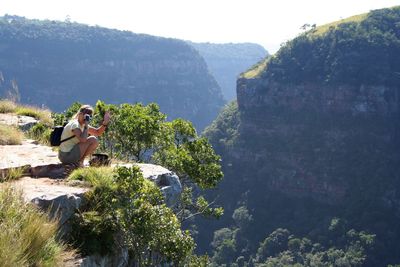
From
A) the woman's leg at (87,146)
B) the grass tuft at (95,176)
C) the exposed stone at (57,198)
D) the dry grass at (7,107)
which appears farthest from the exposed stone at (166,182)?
the dry grass at (7,107)

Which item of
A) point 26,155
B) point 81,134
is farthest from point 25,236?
point 26,155

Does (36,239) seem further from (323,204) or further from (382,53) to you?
(382,53)

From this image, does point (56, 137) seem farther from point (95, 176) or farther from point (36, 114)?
point (36, 114)

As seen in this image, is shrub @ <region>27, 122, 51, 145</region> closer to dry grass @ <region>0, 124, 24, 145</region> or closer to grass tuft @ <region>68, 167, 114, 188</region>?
dry grass @ <region>0, 124, 24, 145</region>

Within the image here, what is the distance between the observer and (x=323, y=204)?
81.6 m

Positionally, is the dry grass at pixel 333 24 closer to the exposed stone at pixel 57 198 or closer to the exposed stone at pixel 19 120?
the exposed stone at pixel 19 120

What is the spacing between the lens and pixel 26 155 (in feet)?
32.9

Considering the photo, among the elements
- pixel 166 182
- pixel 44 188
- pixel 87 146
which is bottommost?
pixel 166 182

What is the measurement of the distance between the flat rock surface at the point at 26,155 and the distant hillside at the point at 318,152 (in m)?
54.8

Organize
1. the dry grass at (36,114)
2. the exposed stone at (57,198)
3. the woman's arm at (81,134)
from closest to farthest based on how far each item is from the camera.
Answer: the exposed stone at (57,198) → the woman's arm at (81,134) → the dry grass at (36,114)

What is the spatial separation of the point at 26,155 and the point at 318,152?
263ft

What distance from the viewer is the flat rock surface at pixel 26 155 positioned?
351 inches

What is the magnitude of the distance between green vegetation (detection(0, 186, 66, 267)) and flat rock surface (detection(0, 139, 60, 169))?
2584 mm

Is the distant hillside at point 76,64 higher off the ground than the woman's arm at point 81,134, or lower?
lower
